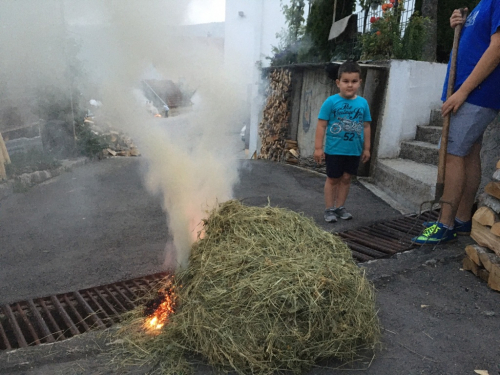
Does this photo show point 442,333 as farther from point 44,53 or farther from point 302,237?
point 44,53

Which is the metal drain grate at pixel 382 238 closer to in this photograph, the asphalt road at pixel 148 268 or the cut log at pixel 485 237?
the asphalt road at pixel 148 268

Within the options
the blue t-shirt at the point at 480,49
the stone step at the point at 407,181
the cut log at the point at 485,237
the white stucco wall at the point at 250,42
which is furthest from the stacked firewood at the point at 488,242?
the white stucco wall at the point at 250,42

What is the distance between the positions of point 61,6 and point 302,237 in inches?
96.9

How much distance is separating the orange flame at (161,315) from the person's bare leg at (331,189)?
7.28ft

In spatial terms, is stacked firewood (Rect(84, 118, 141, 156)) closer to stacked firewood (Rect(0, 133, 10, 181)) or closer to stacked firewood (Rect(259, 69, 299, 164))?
stacked firewood (Rect(0, 133, 10, 181))

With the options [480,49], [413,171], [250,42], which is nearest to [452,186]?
[480,49]

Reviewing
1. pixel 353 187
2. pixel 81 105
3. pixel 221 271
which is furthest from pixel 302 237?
pixel 81 105

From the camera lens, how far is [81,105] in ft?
22.0

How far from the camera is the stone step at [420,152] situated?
16.8ft

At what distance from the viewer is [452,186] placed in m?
3.14

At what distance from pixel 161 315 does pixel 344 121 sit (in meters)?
2.60

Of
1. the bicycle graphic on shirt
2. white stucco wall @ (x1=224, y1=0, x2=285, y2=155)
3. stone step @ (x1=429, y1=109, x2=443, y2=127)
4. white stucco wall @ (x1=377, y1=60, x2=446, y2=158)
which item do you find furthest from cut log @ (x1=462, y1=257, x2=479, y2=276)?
stone step @ (x1=429, y1=109, x2=443, y2=127)

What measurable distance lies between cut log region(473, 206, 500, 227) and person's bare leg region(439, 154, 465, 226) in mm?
333

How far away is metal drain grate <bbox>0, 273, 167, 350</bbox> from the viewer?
7.98 feet
